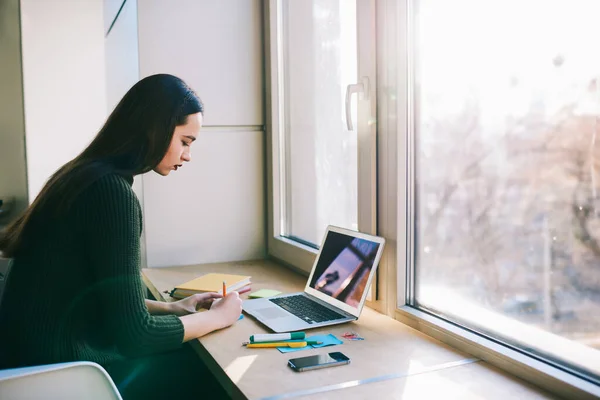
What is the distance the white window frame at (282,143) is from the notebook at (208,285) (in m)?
0.31

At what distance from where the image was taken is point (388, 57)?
5.40 feet

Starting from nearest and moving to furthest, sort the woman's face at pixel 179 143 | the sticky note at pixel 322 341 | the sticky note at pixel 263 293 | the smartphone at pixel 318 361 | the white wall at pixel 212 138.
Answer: the smartphone at pixel 318 361 → the sticky note at pixel 322 341 → the woman's face at pixel 179 143 → the sticky note at pixel 263 293 → the white wall at pixel 212 138

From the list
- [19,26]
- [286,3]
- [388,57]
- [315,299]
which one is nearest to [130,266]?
[315,299]

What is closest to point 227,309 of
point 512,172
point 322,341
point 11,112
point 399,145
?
point 322,341

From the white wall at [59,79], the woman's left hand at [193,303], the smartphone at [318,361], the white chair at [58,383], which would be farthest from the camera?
the white wall at [59,79]

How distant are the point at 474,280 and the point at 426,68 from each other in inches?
23.4

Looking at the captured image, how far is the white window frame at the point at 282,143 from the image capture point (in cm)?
171

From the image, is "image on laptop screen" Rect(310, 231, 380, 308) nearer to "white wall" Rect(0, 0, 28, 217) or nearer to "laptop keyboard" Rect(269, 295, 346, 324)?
"laptop keyboard" Rect(269, 295, 346, 324)

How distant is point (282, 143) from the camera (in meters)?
2.52

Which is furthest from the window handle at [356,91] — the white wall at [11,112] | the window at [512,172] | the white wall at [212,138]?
the white wall at [11,112]

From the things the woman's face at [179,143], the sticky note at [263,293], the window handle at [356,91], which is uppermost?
the window handle at [356,91]

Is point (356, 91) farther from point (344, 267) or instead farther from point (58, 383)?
point (58, 383)

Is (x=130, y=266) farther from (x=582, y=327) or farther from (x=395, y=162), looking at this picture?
(x=582, y=327)

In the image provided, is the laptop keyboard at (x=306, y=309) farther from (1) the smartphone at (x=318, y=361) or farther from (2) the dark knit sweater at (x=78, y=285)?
(2) the dark knit sweater at (x=78, y=285)
